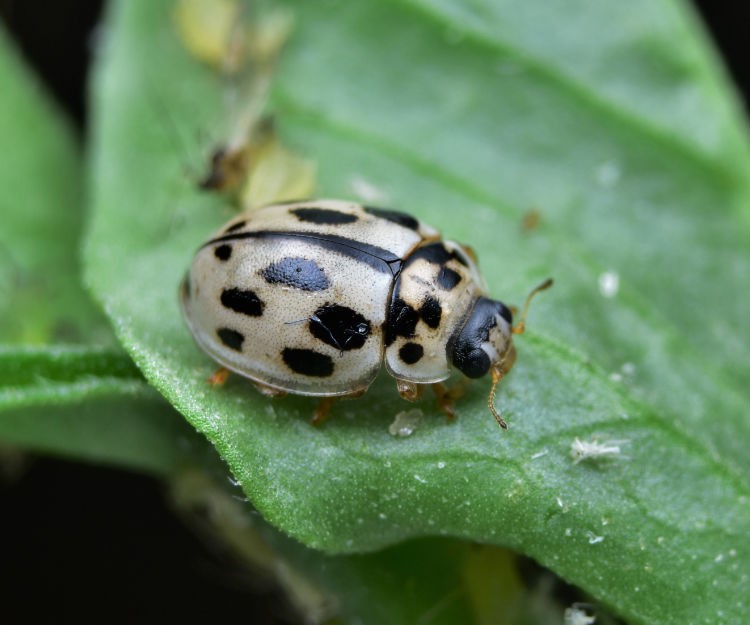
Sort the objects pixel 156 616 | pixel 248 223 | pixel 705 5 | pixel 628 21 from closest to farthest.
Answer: pixel 248 223 < pixel 628 21 < pixel 156 616 < pixel 705 5

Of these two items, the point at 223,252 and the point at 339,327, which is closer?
the point at 339,327

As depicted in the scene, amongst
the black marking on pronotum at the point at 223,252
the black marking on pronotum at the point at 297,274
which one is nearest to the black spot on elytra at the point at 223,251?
the black marking on pronotum at the point at 223,252

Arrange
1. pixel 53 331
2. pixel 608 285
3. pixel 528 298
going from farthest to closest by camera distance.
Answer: pixel 53 331, pixel 608 285, pixel 528 298

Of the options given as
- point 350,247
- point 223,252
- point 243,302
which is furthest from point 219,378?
point 350,247

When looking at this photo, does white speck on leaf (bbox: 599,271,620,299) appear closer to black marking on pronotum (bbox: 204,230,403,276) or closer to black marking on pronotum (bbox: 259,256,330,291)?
black marking on pronotum (bbox: 204,230,403,276)

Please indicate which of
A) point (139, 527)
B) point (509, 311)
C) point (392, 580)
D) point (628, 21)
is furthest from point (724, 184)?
point (139, 527)

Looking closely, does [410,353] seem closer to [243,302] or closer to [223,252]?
[243,302]

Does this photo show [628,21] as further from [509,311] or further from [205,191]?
[205,191]

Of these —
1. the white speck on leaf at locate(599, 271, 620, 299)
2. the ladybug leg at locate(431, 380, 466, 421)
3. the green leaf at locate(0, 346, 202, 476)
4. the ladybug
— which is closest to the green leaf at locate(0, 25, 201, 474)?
the green leaf at locate(0, 346, 202, 476)
